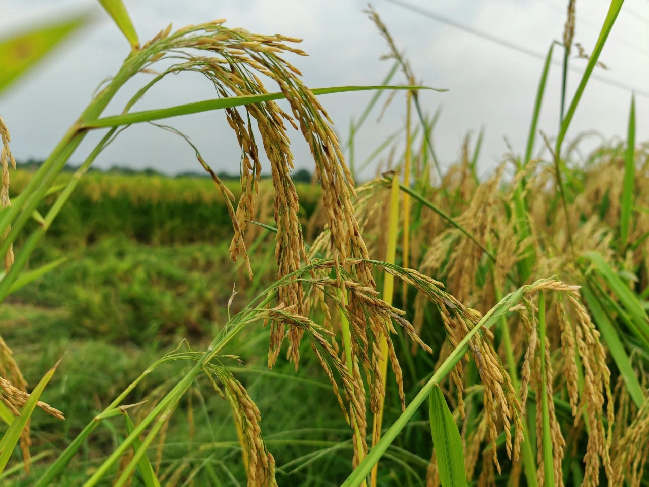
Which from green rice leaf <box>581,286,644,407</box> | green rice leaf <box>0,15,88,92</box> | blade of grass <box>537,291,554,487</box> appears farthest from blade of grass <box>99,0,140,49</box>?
green rice leaf <box>581,286,644,407</box>

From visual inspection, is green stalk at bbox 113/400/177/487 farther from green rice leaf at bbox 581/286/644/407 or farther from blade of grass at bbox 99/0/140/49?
green rice leaf at bbox 581/286/644/407

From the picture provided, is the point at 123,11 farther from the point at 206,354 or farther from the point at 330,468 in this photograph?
the point at 330,468

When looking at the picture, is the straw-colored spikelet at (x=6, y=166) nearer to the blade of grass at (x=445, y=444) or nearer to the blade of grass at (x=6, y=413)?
the blade of grass at (x=6, y=413)

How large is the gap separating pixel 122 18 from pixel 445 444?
1.77 ft

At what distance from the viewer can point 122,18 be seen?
47 centimetres

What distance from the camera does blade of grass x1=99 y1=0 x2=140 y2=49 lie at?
452 mm

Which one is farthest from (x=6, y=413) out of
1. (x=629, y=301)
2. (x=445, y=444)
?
(x=629, y=301)

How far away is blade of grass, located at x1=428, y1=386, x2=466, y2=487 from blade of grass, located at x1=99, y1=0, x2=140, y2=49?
0.46 metres

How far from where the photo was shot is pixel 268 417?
220 cm

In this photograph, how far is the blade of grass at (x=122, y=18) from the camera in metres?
0.45

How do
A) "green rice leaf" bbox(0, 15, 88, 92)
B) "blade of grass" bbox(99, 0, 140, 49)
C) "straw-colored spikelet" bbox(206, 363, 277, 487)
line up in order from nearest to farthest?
1. "green rice leaf" bbox(0, 15, 88, 92)
2. "blade of grass" bbox(99, 0, 140, 49)
3. "straw-colored spikelet" bbox(206, 363, 277, 487)

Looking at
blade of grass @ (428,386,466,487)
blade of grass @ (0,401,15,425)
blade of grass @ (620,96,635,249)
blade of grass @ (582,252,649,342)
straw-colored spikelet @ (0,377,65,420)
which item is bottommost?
blade of grass @ (0,401,15,425)

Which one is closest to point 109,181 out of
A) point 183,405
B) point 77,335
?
point 77,335

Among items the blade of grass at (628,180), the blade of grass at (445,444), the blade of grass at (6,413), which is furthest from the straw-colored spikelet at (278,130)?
the blade of grass at (628,180)
